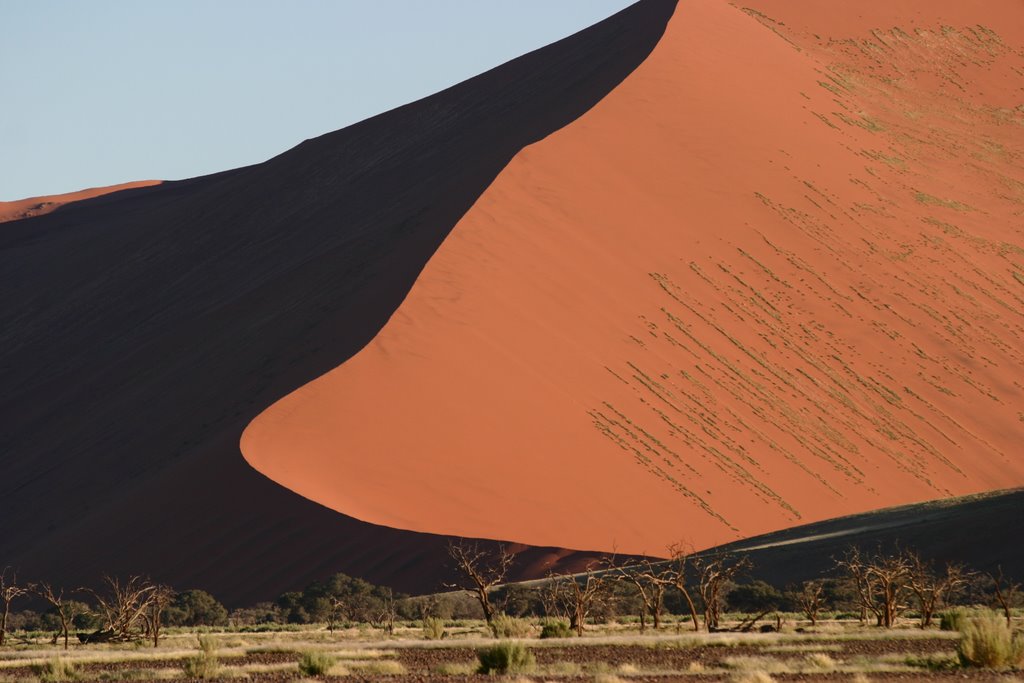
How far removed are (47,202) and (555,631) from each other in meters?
99.8

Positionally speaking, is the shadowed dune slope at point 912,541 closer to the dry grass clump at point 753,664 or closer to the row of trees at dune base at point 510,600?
the row of trees at dune base at point 510,600

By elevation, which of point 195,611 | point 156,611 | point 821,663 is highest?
point 821,663

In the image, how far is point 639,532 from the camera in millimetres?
35062

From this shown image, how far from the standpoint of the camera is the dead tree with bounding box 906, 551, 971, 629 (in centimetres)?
2402

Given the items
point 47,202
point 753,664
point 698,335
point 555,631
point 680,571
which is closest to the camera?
point 753,664

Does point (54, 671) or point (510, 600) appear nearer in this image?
point (54, 671)

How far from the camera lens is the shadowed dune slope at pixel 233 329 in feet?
115

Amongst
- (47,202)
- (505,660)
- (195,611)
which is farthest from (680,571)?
(47,202)

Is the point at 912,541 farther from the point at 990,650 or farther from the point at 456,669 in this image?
the point at 456,669

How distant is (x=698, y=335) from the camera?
44281 millimetres

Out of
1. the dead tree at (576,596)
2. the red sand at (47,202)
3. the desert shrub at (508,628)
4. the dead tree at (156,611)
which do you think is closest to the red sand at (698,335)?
the dead tree at (576,596)

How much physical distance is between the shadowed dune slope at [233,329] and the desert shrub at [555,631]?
10.4m

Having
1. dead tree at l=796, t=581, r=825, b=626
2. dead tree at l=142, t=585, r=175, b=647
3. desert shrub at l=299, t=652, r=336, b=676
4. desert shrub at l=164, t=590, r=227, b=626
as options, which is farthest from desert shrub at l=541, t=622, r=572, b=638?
desert shrub at l=164, t=590, r=227, b=626

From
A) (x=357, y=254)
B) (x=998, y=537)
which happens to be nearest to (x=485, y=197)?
(x=357, y=254)
